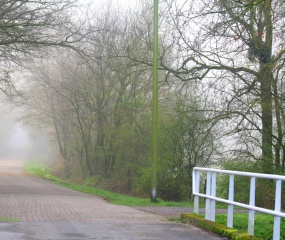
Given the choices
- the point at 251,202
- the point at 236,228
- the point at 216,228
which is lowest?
the point at 236,228

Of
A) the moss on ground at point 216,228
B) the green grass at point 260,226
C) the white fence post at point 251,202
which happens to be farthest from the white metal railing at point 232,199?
the green grass at point 260,226

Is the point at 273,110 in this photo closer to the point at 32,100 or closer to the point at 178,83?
the point at 178,83

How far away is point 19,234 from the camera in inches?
341

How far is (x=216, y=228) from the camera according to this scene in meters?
9.09

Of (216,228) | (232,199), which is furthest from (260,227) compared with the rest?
(232,199)

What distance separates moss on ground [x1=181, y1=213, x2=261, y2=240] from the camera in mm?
8094

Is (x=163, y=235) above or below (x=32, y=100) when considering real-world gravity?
below

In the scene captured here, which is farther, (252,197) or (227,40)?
(227,40)

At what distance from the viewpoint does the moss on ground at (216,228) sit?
8.09 metres

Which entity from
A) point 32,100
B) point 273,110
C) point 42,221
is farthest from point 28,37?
point 32,100

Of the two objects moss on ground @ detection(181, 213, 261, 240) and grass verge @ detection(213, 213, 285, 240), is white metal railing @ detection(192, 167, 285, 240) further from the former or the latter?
grass verge @ detection(213, 213, 285, 240)

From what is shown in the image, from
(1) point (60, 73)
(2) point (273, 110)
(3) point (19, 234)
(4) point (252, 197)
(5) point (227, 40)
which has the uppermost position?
(1) point (60, 73)

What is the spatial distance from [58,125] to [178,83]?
68.2 ft

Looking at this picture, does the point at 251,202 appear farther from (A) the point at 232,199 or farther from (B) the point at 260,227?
(B) the point at 260,227
